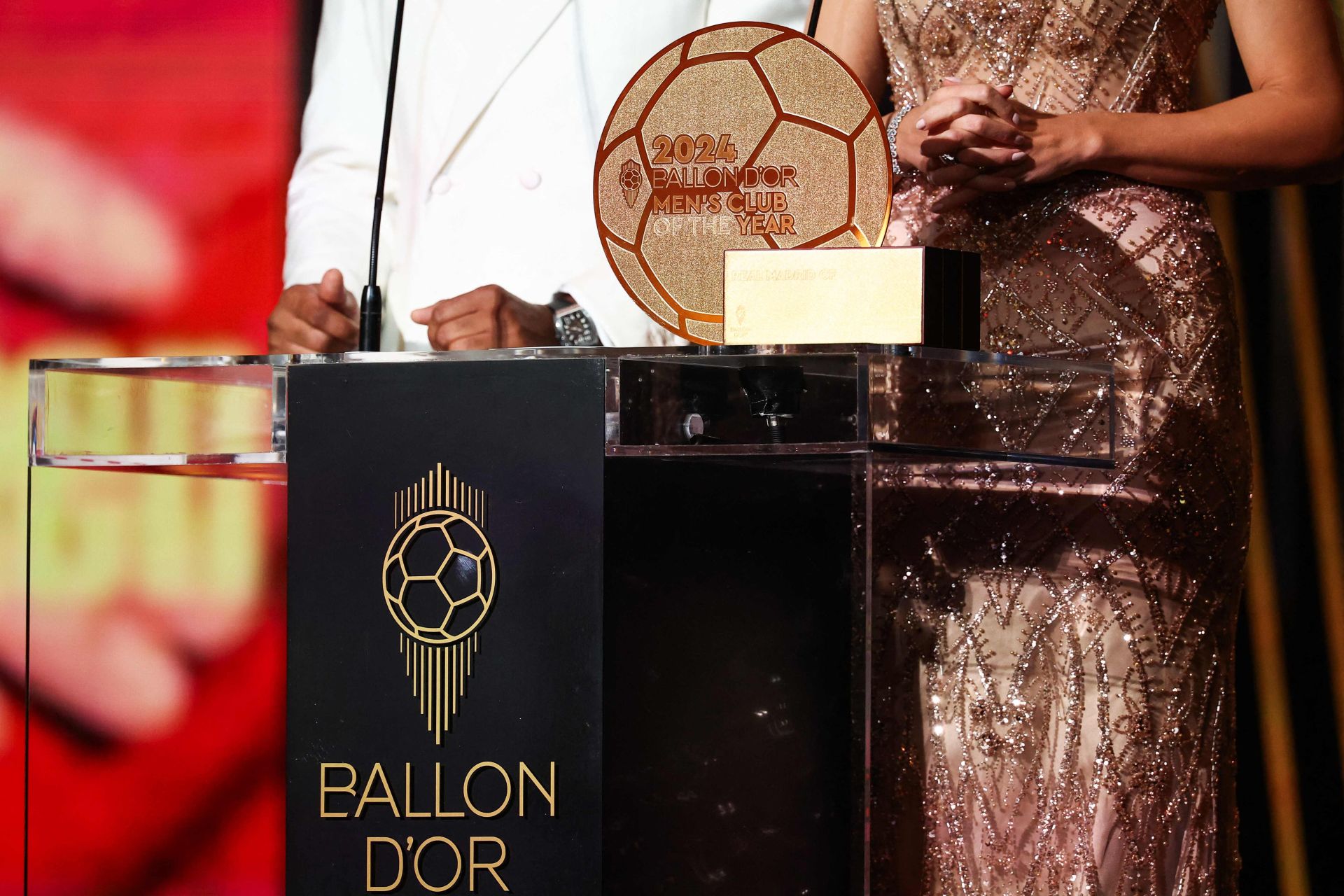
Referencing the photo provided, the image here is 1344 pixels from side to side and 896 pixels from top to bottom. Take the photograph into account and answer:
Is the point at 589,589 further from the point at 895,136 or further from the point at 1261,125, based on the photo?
the point at 1261,125

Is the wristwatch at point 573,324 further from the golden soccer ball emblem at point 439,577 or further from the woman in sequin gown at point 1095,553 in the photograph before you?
the golden soccer ball emblem at point 439,577

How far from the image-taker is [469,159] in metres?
1.46

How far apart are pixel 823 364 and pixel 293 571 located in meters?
0.31

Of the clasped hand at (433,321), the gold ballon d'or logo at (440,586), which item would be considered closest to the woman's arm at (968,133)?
the clasped hand at (433,321)

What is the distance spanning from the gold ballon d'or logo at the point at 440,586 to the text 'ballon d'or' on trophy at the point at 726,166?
23 centimetres

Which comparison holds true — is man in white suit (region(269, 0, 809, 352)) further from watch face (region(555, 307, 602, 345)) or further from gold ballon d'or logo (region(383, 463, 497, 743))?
gold ballon d'or logo (region(383, 463, 497, 743))

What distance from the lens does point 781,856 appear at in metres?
0.69

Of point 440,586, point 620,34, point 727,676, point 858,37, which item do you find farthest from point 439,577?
point 620,34

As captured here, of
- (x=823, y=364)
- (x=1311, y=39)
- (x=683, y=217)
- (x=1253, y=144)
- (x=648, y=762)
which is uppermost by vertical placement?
(x=1311, y=39)

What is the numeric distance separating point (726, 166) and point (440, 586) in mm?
349

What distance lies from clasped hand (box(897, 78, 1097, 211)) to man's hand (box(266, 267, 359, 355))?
2.01ft

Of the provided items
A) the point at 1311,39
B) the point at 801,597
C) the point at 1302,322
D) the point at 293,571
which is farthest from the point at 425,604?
the point at 1302,322

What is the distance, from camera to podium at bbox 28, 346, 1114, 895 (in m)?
0.64

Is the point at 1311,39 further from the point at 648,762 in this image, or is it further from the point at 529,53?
the point at 648,762
